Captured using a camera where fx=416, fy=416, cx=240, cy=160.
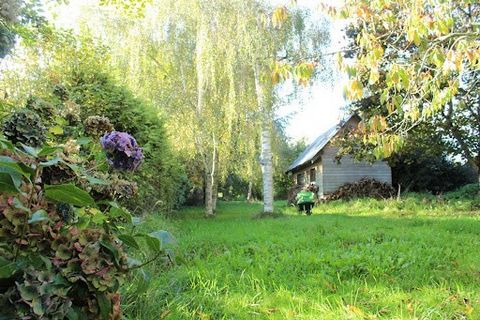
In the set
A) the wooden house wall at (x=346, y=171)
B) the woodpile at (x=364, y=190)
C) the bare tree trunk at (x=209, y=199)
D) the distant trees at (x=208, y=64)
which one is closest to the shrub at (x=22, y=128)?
the distant trees at (x=208, y=64)

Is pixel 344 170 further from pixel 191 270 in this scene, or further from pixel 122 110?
pixel 191 270

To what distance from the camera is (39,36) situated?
385 inches

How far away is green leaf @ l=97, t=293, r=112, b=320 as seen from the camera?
4.61 ft

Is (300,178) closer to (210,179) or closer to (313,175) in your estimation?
(313,175)

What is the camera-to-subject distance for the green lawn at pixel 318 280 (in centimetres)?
307

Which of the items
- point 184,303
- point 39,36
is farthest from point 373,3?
point 39,36

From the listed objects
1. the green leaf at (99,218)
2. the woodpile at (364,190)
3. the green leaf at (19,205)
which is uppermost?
the green leaf at (19,205)

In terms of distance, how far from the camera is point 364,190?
20.9 meters

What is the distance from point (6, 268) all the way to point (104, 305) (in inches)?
13.2

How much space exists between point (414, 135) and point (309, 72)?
17045 mm

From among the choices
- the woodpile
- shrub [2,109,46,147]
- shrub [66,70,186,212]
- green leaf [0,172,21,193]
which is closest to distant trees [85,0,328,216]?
shrub [66,70,186,212]

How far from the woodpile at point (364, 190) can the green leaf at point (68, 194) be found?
66.3 feet

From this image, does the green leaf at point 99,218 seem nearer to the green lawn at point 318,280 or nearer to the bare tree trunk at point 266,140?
the green lawn at point 318,280

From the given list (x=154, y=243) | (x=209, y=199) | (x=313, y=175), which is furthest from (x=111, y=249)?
(x=313, y=175)
